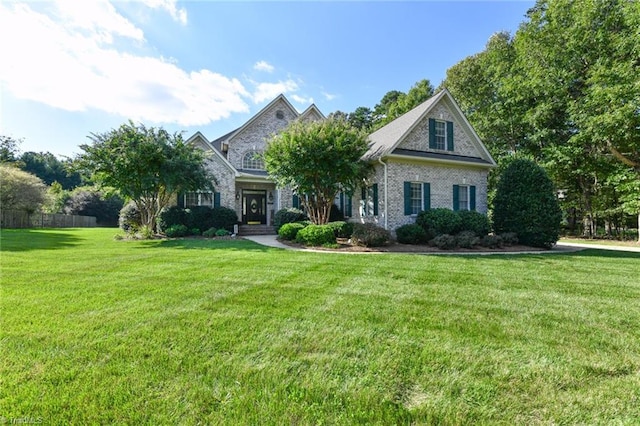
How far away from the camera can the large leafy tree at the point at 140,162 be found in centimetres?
1212

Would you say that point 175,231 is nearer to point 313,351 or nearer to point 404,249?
point 404,249

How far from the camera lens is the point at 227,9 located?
9367mm

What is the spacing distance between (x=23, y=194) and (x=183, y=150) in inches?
742

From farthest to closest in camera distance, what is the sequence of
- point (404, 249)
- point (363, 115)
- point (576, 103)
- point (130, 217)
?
point (363, 115)
point (576, 103)
point (130, 217)
point (404, 249)

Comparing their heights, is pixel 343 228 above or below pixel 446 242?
above

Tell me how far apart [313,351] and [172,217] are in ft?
48.0

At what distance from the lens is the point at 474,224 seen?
39.4 feet

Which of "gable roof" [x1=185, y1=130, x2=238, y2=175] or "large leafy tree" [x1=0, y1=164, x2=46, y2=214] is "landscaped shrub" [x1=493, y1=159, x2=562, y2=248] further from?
"large leafy tree" [x1=0, y1=164, x2=46, y2=214]

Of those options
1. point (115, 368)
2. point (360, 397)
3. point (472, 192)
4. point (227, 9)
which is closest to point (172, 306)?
point (115, 368)

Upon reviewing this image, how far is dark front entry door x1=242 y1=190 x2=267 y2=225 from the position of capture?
18.1 m

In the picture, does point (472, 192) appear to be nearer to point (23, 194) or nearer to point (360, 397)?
point (360, 397)

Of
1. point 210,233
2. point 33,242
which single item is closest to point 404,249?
point 210,233

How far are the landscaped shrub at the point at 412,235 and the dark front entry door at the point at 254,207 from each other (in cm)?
952

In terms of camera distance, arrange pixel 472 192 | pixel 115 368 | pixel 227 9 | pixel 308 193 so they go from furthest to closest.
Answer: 1. pixel 472 192
2. pixel 308 193
3. pixel 227 9
4. pixel 115 368
